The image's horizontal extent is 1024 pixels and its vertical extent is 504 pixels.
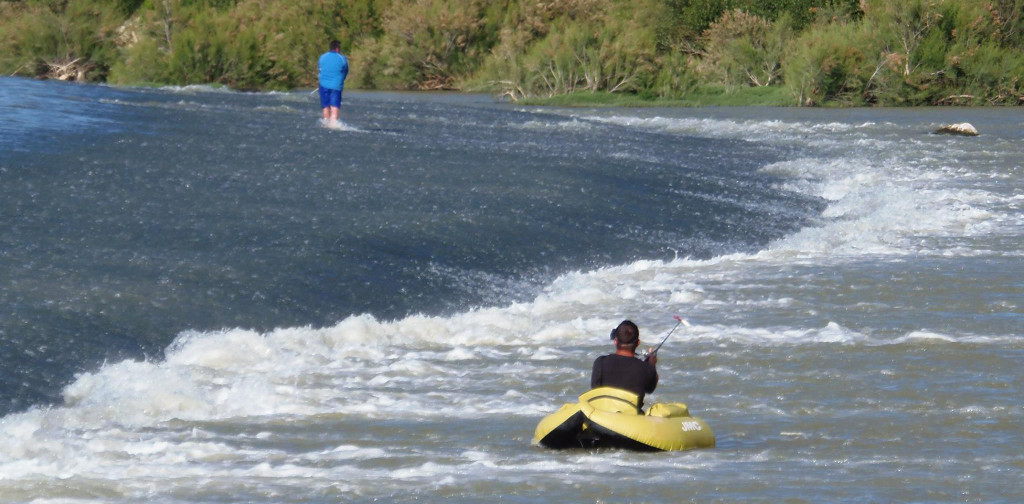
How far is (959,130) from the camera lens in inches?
1336

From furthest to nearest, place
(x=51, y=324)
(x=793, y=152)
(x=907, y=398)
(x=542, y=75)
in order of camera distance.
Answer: (x=542, y=75), (x=793, y=152), (x=51, y=324), (x=907, y=398)

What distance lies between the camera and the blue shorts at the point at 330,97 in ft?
85.0

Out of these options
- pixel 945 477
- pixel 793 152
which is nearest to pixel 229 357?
pixel 945 477

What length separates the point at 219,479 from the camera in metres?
7.89

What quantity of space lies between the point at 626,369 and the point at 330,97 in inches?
729

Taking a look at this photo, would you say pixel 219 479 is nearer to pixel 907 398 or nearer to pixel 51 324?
pixel 51 324

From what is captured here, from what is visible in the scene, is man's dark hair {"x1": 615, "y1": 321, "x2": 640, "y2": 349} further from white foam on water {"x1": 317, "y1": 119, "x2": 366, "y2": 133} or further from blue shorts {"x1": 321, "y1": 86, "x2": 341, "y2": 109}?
white foam on water {"x1": 317, "y1": 119, "x2": 366, "y2": 133}

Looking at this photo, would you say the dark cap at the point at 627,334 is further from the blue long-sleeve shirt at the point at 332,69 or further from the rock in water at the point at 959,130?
the rock in water at the point at 959,130

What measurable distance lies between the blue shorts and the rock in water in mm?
15504

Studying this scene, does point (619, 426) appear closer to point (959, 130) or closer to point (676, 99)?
point (959, 130)

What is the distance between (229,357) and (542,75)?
3731cm

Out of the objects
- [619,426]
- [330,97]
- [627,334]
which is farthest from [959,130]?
[619,426]

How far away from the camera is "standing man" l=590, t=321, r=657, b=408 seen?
27.9 ft

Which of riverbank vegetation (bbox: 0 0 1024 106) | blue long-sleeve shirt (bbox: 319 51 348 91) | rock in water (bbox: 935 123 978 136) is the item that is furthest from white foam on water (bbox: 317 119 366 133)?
riverbank vegetation (bbox: 0 0 1024 106)
